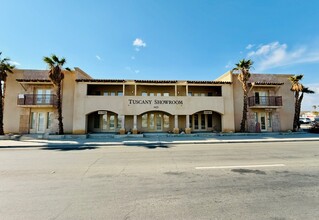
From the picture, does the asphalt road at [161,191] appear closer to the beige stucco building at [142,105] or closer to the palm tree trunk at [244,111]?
the beige stucco building at [142,105]

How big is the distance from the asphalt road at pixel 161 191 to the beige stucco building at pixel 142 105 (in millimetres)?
12188

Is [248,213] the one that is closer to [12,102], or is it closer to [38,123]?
[38,123]

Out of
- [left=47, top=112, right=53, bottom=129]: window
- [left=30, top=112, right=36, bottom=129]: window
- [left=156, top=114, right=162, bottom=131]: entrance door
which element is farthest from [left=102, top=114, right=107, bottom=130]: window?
[left=30, top=112, right=36, bottom=129]: window

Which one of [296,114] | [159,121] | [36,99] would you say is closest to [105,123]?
[159,121]

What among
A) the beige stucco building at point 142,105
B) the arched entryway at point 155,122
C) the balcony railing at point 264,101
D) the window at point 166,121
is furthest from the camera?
the window at point 166,121

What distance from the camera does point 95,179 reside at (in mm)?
5426

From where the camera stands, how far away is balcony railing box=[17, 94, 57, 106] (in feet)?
59.9

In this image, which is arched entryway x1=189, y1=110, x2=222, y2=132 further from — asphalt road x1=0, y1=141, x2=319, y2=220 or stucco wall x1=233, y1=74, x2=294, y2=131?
asphalt road x1=0, y1=141, x2=319, y2=220

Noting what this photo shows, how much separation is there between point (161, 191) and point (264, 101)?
21.2m

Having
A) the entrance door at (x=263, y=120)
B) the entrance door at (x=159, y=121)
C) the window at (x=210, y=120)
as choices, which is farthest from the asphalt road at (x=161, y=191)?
the entrance door at (x=263, y=120)

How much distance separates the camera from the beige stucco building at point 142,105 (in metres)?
18.7

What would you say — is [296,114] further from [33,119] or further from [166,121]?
[33,119]

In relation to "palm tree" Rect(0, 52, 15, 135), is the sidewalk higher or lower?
lower

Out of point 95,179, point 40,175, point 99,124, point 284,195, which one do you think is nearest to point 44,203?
point 95,179
